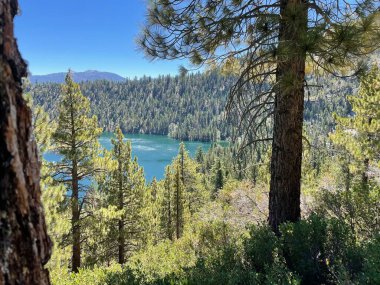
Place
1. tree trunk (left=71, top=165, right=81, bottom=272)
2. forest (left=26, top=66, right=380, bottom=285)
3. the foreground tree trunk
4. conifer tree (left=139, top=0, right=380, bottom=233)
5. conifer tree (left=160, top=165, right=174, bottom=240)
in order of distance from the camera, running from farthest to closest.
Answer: conifer tree (left=160, top=165, right=174, bottom=240) → tree trunk (left=71, top=165, right=81, bottom=272) → conifer tree (left=139, top=0, right=380, bottom=233) → forest (left=26, top=66, right=380, bottom=285) → the foreground tree trunk

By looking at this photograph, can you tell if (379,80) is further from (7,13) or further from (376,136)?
(7,13)

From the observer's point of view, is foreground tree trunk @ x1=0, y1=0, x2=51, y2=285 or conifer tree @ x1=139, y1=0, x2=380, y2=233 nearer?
foreground tree trunk @ x1=0, y1=0, x2=51, y2=285

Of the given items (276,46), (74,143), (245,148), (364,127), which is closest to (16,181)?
(276,46)

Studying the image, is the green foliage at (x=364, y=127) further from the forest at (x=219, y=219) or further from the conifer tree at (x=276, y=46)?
the conifer tree at (x=276, y=46)

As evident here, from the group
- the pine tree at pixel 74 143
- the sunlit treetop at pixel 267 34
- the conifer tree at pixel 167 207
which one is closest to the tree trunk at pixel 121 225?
the pine tree at pixel 74 143

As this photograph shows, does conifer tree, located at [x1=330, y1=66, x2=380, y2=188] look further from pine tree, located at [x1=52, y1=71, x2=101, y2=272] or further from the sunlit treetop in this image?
pine tree, located at [x1=52, y1=71, x2=101, y2=272]

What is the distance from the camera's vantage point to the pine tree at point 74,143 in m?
10.6

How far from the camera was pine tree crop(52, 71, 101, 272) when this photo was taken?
10570 mm

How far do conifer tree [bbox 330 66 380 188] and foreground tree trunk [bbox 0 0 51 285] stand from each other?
1074 cm

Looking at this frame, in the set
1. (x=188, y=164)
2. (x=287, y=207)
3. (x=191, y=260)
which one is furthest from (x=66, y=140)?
(x=188, y=164)

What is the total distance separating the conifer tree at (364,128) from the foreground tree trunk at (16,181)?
423 inches

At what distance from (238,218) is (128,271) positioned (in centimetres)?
592

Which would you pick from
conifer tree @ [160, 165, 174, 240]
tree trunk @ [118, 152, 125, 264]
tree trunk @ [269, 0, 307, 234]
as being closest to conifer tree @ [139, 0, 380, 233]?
tree trunk @ [269, 0, 307, 234]

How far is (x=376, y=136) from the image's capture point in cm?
1088
